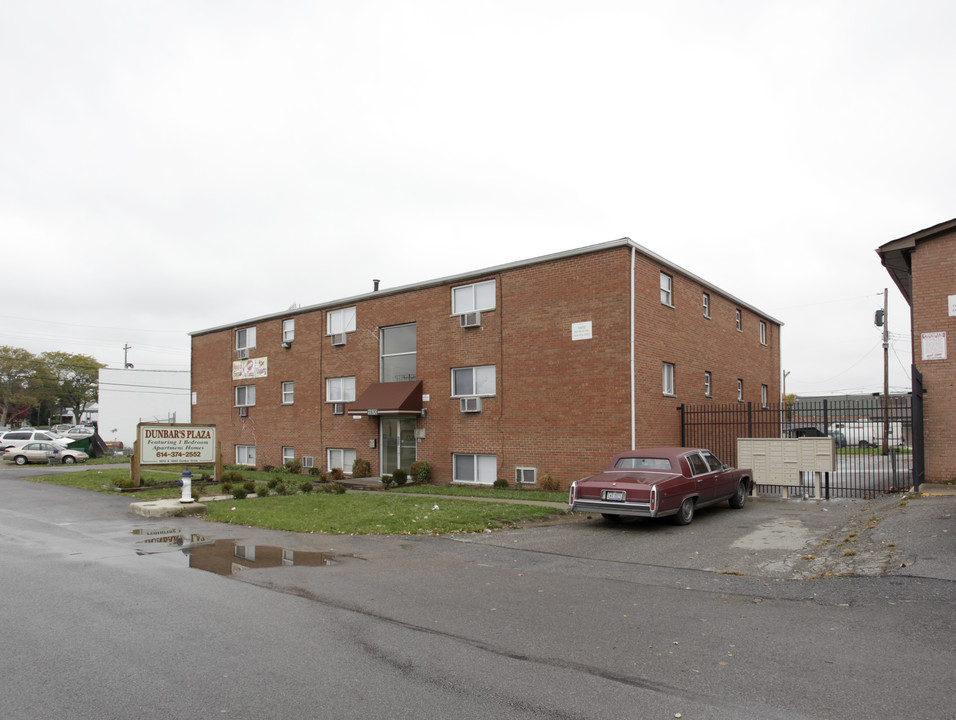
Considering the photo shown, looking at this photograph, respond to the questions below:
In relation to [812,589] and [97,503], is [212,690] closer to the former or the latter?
[812,589]

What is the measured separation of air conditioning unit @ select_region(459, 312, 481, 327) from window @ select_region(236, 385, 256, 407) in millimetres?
13425

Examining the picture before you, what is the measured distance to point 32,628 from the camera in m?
6.05

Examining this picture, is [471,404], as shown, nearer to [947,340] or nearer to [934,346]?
[934,346]

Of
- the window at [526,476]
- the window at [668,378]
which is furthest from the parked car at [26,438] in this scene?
the window at [668,378]

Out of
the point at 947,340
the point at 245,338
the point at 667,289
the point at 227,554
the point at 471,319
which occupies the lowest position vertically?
the point at 227,554

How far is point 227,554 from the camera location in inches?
394

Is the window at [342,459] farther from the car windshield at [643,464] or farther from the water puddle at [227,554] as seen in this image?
the car windshield at [643,464]

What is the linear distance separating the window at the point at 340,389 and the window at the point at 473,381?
5.48 m

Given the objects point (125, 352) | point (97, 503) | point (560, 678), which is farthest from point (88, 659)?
point (125, 352)

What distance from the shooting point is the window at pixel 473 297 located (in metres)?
→ 21.3

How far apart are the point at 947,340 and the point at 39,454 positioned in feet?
131

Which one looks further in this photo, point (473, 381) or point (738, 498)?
point (473, 381)

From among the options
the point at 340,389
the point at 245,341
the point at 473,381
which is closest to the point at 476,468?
the point at 473,381

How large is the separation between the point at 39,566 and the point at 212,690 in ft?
19.2
